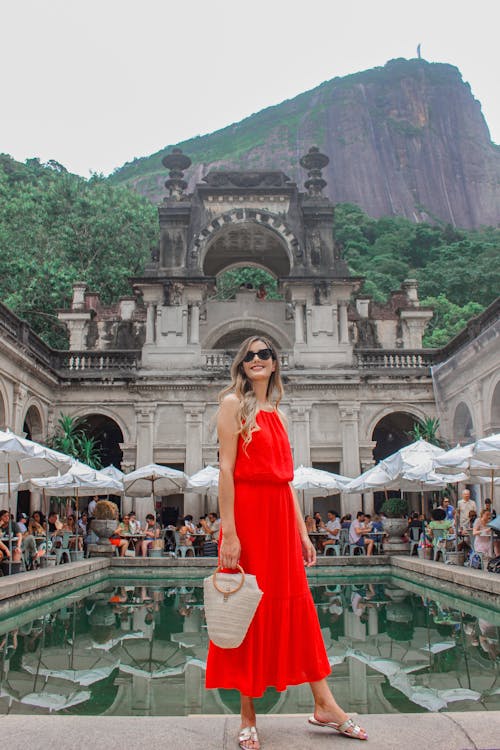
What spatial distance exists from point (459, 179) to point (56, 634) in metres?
116

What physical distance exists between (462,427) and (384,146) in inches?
3925

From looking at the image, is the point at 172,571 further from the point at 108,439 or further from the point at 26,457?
the point at 108,439

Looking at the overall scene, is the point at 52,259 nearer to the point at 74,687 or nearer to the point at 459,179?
the point at 74,687

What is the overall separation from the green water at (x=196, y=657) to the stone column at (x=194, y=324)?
1546cm

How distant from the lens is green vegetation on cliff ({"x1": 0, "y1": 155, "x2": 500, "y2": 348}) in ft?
114

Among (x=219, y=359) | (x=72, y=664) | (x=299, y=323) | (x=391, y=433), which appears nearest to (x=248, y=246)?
(x=299, y=323)

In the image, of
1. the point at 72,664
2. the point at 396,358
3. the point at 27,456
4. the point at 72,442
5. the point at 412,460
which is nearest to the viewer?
the point at 72,664

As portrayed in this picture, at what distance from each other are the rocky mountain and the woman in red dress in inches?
4080

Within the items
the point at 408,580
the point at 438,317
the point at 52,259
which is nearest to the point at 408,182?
the point at 438,317

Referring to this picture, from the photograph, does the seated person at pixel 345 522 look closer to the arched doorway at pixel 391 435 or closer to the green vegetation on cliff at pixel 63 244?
the arched doorway at pixel 391 435

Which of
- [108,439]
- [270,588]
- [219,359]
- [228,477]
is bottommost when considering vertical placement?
[270,588]

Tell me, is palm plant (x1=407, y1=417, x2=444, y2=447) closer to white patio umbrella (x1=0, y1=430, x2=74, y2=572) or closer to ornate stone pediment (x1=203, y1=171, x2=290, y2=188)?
ornate stone pediment (x1=203, y1=171, x2=290, y2=188)

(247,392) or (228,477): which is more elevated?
(247,392)

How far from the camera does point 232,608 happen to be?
337 centimetres
